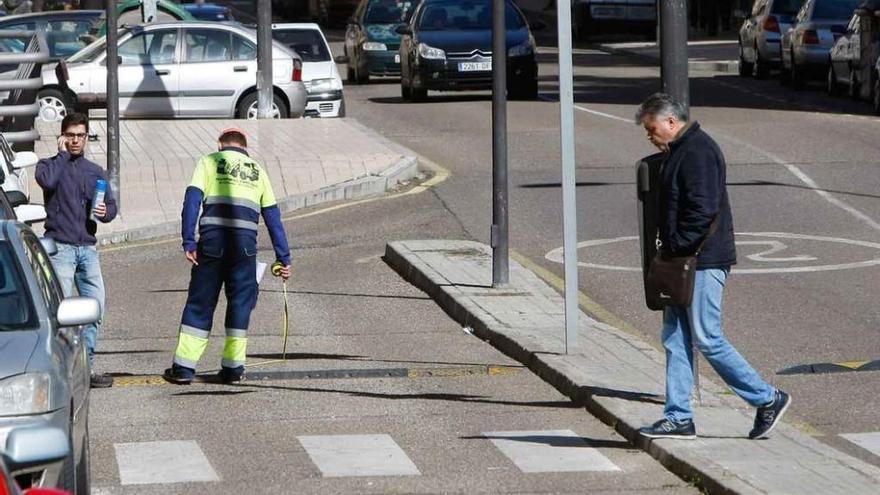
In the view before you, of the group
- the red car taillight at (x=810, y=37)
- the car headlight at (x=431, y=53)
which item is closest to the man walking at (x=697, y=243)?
the car headlight at (x=431, y=53)

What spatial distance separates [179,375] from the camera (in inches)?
460

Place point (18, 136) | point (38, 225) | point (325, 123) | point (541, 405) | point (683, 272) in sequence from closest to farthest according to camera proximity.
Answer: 1. point (683, 272)
2. point (541, 405)
3. point (38, 225)
4. point (18, 136)
5. point (325, 123)

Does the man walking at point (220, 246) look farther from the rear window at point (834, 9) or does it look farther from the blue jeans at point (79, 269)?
the rear window at point (834, 9)

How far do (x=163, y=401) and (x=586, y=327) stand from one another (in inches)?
126

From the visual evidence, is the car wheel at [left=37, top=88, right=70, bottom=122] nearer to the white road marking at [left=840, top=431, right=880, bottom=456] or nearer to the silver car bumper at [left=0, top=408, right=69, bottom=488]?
the white road marking at [left=840, top=431, right=880, bottom=456]

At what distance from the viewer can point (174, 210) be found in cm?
2077

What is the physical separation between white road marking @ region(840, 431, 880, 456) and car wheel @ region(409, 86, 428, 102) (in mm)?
22619

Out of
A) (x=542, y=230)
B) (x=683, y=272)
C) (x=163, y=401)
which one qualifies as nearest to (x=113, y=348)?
(x=163, y=401)

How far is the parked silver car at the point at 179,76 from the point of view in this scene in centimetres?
2811

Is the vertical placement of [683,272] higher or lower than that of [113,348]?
higher

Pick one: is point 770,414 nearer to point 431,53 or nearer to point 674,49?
point 674,49

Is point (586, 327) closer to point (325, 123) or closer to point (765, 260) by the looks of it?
point (765, 260)

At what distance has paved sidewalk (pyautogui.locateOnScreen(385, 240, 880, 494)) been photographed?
8.49m

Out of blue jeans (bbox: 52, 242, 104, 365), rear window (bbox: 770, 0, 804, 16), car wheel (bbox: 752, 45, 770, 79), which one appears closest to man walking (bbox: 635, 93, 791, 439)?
blue jeans (bbox: 52, 242, 104, 365)
